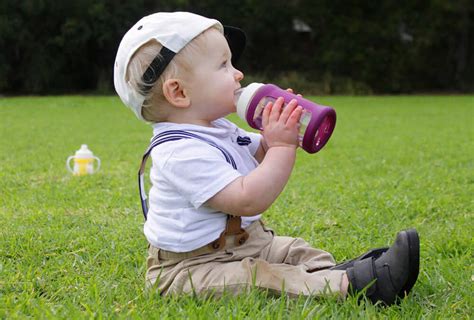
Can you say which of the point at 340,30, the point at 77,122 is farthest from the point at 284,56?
the point at 77,122

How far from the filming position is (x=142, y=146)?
292 inches

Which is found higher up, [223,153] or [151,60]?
[151,60]

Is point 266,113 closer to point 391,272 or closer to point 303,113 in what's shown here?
point 303,113

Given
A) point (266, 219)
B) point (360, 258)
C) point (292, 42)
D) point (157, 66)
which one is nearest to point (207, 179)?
point (157, 66)

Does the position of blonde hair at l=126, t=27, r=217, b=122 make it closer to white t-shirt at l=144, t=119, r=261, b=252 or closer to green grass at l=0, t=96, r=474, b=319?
white t-shirt at l=144, t=119, r=261, b=252

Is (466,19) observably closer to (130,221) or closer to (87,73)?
(87,73)

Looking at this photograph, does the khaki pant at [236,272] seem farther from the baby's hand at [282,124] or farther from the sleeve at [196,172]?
the baby's hand at [282,124]

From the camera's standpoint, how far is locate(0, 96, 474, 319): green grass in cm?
196

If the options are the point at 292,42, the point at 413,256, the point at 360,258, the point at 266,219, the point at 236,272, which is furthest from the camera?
the point at 292,42

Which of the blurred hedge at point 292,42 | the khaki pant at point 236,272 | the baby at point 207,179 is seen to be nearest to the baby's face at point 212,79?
the baby at point 207,179

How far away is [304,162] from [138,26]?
3.95m

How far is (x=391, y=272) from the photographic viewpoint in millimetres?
1982

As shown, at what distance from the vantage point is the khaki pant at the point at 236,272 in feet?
6.63

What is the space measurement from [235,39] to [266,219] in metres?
1.37
